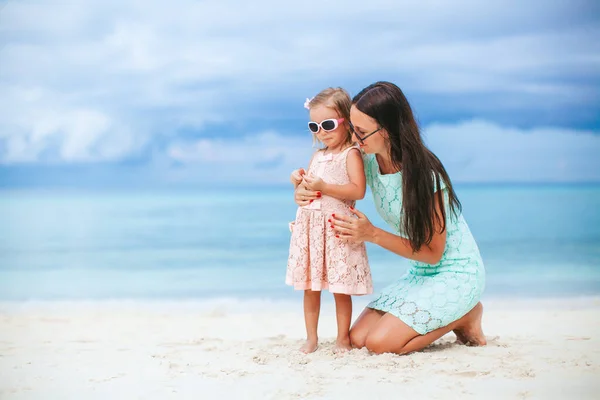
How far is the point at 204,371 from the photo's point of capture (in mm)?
3025

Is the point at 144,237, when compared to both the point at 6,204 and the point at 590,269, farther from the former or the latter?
the point at 590,269

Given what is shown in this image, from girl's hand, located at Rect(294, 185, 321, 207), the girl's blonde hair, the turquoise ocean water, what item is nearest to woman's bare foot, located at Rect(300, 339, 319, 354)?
girl's hand, located at Rect(294, 185, 321, 207)

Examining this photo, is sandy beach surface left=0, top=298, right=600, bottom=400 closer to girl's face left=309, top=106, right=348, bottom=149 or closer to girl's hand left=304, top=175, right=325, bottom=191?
girl's hand left=304, top=175, right=325, bottom=191

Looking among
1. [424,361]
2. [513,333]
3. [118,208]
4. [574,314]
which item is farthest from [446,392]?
[118,208]

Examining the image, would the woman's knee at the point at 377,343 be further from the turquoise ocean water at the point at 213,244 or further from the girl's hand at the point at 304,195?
the turquoise ocean water at the point at 213,244

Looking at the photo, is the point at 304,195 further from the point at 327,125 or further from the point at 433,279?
the point at 433,279

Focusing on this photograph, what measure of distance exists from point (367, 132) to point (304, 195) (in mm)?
393

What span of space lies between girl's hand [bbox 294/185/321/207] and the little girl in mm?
16

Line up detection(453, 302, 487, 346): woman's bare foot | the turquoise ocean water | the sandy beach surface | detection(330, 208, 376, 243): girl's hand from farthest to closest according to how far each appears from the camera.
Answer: the turquoise ocean water → detection(453, 302, 487, 346): woman's bare foot → detection(330, 208, 376, 243): girl's hand → the sandy beach surface

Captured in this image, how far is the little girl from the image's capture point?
10.5 feet

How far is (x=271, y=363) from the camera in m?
3.09

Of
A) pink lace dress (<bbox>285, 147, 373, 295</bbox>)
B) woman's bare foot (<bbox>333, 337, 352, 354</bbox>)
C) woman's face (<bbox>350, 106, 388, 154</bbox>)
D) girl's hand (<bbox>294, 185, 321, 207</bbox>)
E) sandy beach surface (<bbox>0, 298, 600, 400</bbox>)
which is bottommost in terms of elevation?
sandy beach surface (<bbox>0, 298, 600, 400</bbox>)

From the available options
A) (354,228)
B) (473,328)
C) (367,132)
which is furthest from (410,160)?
(473,328)

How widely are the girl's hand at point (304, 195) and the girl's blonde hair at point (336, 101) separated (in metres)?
0.36
